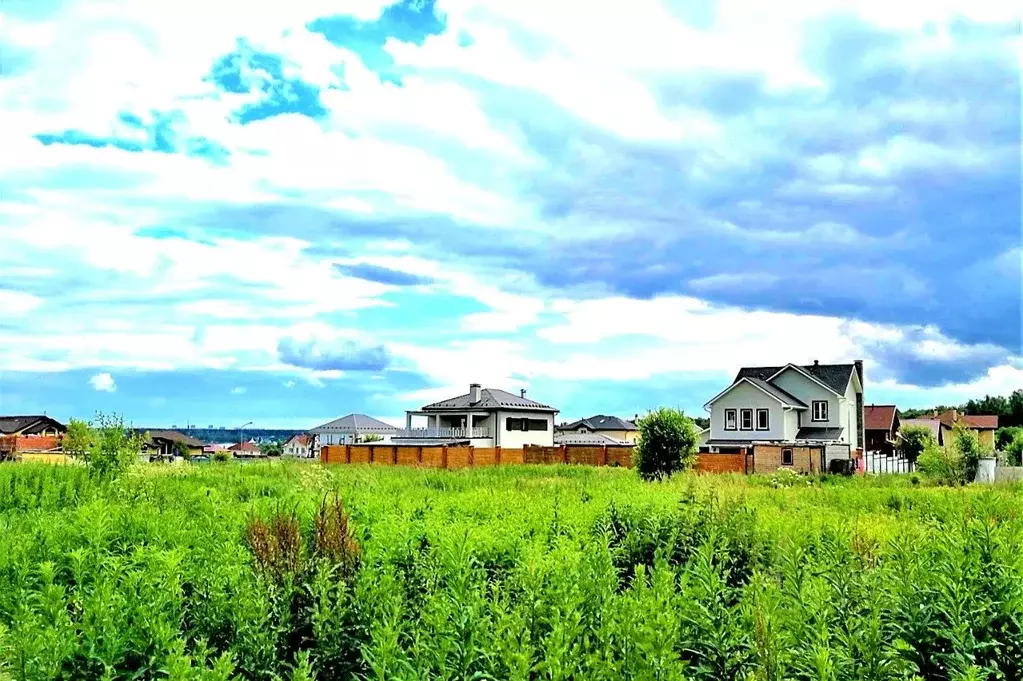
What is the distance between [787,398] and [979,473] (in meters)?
16.6

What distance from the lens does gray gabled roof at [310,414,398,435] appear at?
59.4 meters

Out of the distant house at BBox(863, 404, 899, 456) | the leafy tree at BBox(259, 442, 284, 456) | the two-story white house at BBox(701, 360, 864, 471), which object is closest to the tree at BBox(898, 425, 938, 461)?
the two-story white house at BBox(701, 360, 864, 471)

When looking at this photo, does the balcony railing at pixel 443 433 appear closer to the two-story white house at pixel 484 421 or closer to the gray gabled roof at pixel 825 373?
the two-story white house at pixel 484 421

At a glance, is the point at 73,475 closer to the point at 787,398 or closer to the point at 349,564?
the point at 349,564

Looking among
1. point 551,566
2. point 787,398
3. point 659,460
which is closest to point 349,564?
point 551,566

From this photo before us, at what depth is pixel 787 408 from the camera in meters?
40.5

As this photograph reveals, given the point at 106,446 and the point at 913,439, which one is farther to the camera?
the point at 913,439

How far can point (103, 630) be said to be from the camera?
13.0 ft

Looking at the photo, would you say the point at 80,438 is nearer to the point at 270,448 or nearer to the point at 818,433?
the point at 818,433

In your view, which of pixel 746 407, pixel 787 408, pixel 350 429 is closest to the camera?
pixel 787 408

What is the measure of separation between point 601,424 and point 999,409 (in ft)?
137

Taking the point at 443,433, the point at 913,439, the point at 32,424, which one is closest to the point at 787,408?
the point at 913,439

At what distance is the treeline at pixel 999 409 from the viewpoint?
76062mm

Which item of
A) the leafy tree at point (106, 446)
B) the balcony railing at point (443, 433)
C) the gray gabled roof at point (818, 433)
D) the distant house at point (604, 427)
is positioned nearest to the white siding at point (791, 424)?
the gray gabled roof at point (818, 433)
